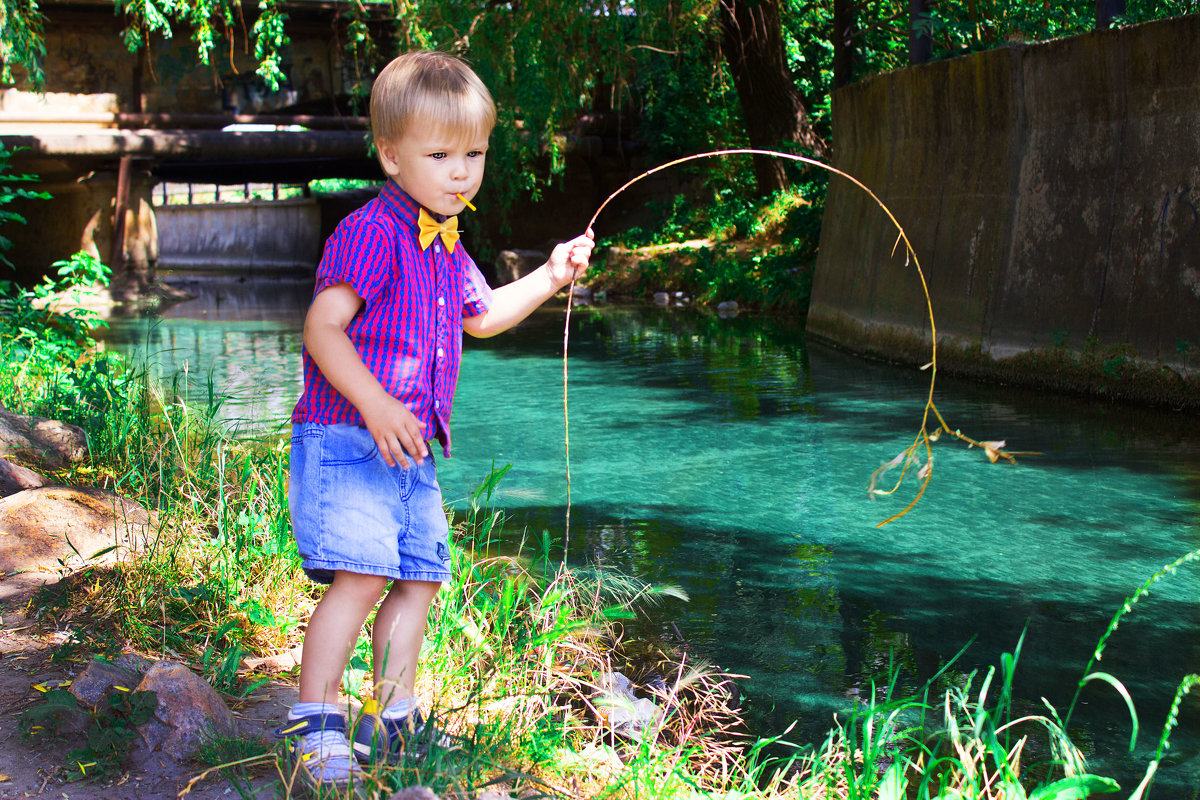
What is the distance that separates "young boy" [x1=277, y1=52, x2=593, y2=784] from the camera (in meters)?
1.98

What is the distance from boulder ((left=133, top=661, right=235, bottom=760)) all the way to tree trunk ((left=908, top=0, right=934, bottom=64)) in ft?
24.6

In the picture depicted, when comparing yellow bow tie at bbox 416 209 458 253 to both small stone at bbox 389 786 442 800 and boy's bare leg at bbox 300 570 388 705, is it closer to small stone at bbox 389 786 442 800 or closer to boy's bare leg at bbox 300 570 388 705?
boy's bare leg at bbox 300 570 388 705

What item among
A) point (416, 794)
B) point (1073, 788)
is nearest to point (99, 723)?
point (416, 794)

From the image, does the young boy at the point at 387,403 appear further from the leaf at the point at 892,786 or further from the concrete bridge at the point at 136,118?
the concrete bridge at the point at 136,118

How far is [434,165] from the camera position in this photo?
213cm

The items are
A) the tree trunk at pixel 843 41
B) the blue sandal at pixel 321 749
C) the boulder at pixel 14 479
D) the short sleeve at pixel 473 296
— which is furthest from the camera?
the tree trunk at pixel 843 41

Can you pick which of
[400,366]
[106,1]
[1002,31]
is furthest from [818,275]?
[106,1]

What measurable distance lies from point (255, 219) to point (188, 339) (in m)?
19.1

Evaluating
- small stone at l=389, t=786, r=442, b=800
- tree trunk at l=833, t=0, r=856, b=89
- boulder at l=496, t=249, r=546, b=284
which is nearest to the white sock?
small stone at l=389, t=786, r=442, b=800

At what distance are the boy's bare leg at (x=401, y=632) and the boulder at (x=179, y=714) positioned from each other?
31cm

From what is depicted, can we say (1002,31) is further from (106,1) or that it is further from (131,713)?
(106,1)

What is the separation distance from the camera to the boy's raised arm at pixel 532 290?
2.38 metres

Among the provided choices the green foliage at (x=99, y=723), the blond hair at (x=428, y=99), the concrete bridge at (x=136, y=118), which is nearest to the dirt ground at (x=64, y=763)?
the green foliage at (x=99, y=723)

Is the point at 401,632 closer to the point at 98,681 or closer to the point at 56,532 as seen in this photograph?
the point at 98,681
